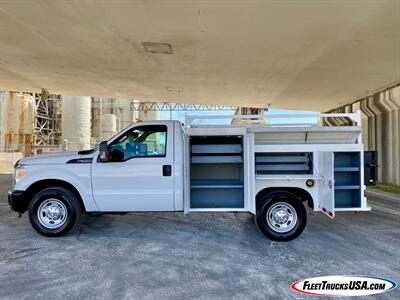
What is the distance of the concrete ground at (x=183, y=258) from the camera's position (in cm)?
335

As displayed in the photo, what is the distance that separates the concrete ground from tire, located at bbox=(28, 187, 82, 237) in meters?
0.21

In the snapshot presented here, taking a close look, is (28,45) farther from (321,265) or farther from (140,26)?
(321,265)

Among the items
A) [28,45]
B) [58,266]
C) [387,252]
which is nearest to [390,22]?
[387,252]

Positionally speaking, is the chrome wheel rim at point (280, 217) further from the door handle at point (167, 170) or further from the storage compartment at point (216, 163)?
the door handle at point (167, 170)

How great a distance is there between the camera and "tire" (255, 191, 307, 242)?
4809 millimetres

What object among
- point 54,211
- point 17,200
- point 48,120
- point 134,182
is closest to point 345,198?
point 134,182

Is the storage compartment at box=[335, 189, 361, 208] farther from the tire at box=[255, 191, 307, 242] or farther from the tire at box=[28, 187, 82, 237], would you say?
the tire at box=[28, 187, 82, 237]

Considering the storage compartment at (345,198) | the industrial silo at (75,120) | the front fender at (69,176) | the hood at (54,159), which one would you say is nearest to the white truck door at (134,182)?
the front fender at (69,176)

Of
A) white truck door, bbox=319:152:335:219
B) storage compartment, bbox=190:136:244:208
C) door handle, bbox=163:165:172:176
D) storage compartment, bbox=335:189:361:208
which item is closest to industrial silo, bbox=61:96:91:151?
door handle, bbox=163:165:172:176

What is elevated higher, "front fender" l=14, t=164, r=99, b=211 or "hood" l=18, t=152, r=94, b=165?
"hood" l=18, t=152, r=94, b=165

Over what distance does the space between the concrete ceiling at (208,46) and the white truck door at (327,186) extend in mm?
2794

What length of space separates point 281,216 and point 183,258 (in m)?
1.84

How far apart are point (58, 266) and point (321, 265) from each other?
368 cm

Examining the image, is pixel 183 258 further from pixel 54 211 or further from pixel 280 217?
pixel 54 211
